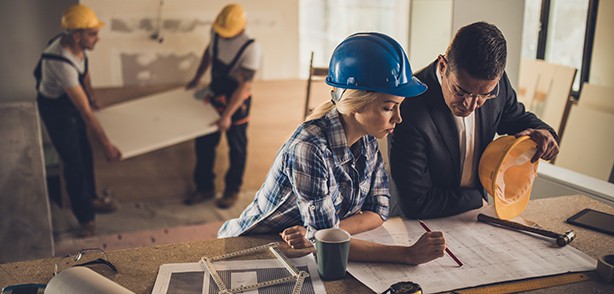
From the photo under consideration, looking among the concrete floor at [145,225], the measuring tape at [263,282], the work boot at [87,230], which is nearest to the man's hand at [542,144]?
the measuring tape at [263,282]

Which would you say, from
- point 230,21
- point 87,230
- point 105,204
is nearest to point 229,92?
point 230,21

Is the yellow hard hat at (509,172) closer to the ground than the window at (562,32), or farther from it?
closer to the ground

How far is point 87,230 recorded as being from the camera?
13.5 feet

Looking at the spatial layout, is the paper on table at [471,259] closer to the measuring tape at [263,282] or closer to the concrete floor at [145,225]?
the measuring tape at [263,282]

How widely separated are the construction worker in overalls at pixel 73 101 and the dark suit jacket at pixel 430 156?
2.67 meters

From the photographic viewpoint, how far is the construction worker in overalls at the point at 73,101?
12.8 ft

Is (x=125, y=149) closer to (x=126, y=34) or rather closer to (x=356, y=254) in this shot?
(x=126, y=34)

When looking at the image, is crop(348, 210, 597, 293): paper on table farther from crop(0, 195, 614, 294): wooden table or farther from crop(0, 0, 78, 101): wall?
crop(0, 0, 78, 101): wall

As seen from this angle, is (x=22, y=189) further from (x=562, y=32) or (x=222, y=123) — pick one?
(x=562, y=32)

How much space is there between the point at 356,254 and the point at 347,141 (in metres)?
0.36

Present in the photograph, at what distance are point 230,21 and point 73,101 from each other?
1.26 meters

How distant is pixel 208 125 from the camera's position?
439cm

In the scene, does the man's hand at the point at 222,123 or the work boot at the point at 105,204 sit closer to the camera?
the man's hand at the point at 222,123

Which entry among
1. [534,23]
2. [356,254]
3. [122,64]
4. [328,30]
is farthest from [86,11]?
[534,23]
